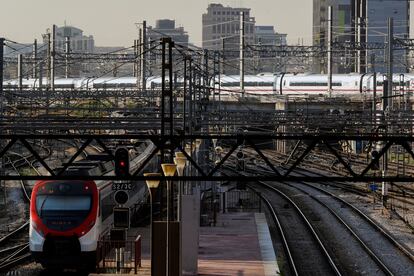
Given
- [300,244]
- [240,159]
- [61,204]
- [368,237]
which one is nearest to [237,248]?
[300,244]

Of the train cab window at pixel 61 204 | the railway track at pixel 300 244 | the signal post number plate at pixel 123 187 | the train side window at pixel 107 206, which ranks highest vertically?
the signal post number plate at pixel 123 187

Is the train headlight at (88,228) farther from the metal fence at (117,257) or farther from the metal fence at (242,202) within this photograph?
the metal fence at (242,202)

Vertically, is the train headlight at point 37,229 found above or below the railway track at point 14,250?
above

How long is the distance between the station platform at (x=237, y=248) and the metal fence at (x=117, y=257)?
1.54 meters

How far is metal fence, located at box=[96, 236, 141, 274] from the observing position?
18250 millimetres

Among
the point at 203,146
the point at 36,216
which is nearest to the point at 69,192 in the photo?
the point at 36,216

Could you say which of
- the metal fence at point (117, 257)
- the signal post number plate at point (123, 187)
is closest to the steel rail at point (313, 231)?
the metal fence at point (117, 257)

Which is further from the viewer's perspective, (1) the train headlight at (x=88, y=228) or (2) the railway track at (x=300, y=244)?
(2) the railway track at (x=300, y=244)

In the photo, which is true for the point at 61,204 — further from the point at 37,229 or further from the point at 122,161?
the point at 122,161

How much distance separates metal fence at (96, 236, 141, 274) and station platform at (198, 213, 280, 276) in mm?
1535

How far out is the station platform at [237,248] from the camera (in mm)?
19234

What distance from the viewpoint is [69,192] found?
59.8ft

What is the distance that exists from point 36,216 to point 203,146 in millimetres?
11256

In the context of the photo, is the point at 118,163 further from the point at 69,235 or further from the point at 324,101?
the point at 324,101
